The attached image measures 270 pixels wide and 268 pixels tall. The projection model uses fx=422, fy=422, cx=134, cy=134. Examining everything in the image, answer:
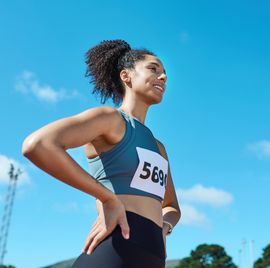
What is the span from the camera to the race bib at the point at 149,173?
2.45 metres

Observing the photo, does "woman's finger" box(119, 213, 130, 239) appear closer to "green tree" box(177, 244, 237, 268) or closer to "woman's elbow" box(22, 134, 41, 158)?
"woman's elbow" box(22, 134, 41, 158)

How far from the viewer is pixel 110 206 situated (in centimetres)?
225

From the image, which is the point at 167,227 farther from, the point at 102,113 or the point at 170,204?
the point at 102,113

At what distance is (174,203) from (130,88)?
0.89 metres

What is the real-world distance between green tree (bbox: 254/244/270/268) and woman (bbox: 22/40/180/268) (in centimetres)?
6752

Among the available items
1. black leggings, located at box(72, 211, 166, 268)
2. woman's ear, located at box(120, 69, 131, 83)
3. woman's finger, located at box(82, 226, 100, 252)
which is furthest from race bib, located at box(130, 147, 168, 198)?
woman's ear, located at box(120, 69, 131, 83)

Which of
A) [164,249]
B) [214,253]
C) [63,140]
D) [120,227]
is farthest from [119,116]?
[214,253]

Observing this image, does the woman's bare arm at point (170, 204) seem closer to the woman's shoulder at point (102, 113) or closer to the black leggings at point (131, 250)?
the black leggings at point (131, 250)

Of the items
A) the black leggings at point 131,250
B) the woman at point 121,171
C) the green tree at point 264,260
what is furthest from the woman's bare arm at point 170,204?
the green tree at point 264,260

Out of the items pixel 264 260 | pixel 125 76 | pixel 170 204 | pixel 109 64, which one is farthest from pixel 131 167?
pixel 264 260

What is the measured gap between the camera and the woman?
2.13m

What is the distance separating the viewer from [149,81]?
2.98 meters

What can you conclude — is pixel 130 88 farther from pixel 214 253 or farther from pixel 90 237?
pixel 214 253

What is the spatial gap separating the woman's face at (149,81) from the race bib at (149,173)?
504 mm
